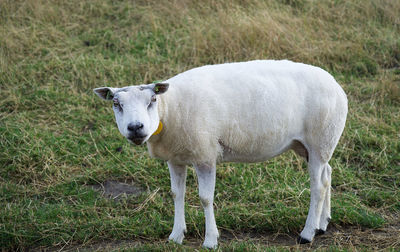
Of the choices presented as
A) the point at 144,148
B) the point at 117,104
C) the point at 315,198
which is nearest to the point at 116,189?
the point at 144,148

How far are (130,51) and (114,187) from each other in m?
3.54

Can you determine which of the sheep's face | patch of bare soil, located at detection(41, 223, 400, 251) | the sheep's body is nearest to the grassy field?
patch of bare soil, located at detection(41, 223, 400, 251)

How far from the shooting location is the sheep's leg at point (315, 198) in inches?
195

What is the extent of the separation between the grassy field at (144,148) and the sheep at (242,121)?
55cm

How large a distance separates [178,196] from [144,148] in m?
→ 1.98

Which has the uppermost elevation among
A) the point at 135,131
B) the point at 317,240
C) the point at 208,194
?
the point at 135,131

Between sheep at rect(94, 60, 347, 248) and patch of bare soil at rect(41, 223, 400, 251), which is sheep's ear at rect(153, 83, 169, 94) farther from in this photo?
patch of bare soil at rect(41, 223, 400, 251)

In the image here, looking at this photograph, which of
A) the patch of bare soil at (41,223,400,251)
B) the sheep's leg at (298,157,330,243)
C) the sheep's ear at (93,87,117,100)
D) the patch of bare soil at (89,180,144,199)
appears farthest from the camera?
the patch of bare soil at (89,180,144,199)

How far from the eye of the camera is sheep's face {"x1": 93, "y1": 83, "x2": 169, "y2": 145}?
3.94 metres

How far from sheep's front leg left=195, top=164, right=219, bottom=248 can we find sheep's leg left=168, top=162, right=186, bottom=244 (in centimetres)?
29

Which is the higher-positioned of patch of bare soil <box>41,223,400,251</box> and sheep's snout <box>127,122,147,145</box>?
sheep's snout <box>127,122,147,145</box>

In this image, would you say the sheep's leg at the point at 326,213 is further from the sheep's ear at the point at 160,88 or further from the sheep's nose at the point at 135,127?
the sheep's nose at the point at 135,127

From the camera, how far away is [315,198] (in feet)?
16.4

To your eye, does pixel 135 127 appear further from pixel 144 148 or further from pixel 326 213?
pixel 144 148
